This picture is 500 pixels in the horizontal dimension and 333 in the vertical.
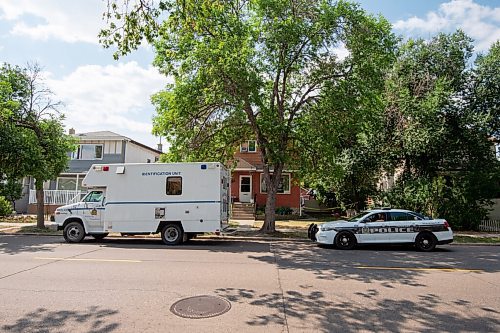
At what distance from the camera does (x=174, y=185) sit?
14.0 m

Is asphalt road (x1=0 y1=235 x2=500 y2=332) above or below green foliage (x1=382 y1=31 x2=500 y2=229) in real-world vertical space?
below

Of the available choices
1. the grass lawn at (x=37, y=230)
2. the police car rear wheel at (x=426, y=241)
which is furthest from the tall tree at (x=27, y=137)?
the police car rear wheel at (x=426, y=241)

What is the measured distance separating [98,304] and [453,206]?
2086cm

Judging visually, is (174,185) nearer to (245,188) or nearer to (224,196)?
(224,196)

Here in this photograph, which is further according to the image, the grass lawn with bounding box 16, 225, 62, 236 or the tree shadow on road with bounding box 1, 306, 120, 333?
the grass lawn with bounding box 16, 225, 62, 236

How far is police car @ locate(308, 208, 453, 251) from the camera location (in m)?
13.0

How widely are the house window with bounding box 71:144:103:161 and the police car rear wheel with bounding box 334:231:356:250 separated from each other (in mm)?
25387

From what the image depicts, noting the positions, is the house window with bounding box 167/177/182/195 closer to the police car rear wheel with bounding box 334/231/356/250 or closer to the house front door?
the police car rear wheel with bounding box 334/231/356/250

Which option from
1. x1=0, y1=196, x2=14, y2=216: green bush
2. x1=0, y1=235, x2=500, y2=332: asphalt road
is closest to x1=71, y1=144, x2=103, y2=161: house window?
x1=0, y1=196, x2=14, y2=216: green bush

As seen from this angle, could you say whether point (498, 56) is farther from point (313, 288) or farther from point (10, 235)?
point (10, 235)

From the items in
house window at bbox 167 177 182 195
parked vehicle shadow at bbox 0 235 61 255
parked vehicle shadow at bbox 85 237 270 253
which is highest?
house window at bbox 167 177 182 195

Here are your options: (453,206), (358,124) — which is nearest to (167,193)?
(358,124)

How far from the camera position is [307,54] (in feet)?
53.0

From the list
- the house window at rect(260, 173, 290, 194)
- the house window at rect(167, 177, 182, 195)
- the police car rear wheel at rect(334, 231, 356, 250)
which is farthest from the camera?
the house window at rect(260, 173, 290, 194)
